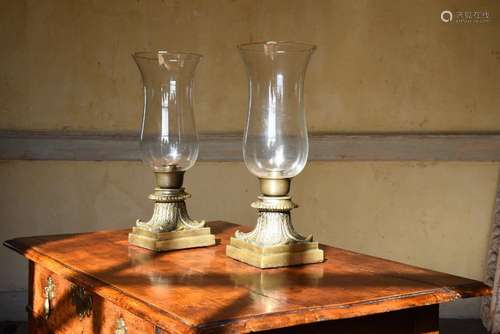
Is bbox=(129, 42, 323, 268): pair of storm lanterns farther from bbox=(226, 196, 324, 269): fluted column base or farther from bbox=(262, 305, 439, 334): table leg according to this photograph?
bbox=(262, 305, 439, 334): table leg

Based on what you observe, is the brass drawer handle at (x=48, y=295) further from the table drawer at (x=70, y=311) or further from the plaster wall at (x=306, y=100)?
the plaster wall at (x=306, y=100)

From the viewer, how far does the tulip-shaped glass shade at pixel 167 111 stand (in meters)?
2.06

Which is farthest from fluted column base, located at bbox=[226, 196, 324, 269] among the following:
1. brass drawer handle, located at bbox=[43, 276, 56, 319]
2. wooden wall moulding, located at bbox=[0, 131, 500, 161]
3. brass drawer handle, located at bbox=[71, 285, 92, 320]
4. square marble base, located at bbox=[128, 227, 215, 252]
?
wooden wall moulding, located at bbox=[0, 131, 500, 161]

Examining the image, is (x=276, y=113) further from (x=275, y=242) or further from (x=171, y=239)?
(x=171, y=239)

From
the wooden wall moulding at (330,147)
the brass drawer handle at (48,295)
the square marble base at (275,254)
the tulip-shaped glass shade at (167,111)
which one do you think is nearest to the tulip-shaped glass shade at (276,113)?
the square marble base at (275,254)

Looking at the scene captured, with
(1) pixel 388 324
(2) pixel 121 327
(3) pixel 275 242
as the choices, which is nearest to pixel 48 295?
(2) pixel 121 327

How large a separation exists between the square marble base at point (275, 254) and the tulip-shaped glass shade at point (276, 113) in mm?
172

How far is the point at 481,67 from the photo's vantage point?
4105mm

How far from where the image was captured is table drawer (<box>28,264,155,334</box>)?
62.6 inches

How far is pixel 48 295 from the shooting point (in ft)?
6.64

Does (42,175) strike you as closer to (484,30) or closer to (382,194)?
(382,194)

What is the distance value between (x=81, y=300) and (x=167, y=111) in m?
0.57

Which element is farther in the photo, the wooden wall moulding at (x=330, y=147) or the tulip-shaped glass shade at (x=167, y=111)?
the wooden wall moulding at (x=330, y=147)

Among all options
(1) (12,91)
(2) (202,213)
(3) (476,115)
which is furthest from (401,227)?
(1) (12,91)
